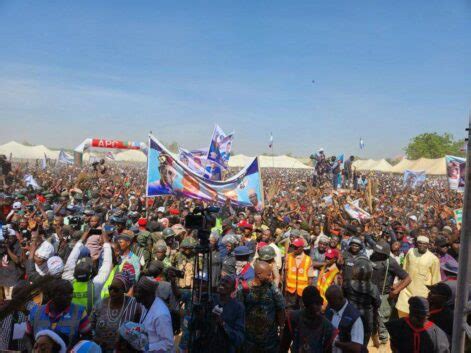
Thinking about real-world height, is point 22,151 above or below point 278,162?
below

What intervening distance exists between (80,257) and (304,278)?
2.92 metres

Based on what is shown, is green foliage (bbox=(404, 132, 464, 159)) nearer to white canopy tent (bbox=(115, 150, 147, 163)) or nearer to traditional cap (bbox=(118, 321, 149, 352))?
white canopy tent (bbox=(115, 150, 147, 163))

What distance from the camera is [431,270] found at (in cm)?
629

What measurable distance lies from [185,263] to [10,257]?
113 inches

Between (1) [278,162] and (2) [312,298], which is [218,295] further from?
(1) [278,162]

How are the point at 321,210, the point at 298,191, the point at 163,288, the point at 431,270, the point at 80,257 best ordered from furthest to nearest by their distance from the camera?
the point at 298,191 < the point at 321,210 < the point at 431,270 < the point at 80,257 < the point at 163,288

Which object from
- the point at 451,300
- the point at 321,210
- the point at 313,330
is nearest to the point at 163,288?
the point at 313,330

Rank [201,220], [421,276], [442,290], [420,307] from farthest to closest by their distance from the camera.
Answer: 1. [421,276]
2. [201,220]
3. [442,290]
4. [420,307]

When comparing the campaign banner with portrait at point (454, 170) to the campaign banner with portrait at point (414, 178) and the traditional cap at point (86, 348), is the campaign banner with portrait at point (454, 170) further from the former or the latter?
the traditional cap at point (86, 348)

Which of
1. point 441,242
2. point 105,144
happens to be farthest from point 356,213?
point 105,144

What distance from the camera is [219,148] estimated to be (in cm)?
1625

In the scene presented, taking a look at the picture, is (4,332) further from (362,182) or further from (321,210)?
(362,182)

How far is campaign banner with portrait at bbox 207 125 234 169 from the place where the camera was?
15805mm

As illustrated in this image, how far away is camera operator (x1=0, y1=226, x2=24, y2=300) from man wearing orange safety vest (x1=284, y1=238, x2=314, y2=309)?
3.73 m
